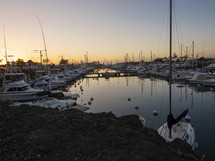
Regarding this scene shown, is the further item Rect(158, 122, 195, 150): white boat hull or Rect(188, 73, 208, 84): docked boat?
Rect(188, 73, 208, 84): docked boat

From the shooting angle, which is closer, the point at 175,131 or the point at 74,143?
the point at 74,143

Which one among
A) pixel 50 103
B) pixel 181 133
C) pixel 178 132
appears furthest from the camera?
pixel 50 103

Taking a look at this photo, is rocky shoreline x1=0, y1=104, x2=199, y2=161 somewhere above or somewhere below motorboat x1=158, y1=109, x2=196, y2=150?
above

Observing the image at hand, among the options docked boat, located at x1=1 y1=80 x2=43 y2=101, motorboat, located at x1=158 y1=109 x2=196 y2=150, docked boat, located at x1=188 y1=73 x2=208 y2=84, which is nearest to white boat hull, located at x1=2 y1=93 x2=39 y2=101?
docked boat, located at x1=1 y1=80 x2=43 y2=101

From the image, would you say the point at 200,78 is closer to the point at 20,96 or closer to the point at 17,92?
the point at 20,96

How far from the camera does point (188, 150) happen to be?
861 cm

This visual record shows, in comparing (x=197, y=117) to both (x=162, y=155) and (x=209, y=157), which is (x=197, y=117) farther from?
(x=162, y=155)

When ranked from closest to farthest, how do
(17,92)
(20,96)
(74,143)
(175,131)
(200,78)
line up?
1. (74,143)
2. (175,131)
3. (17,92)
4. (20,96)
5. (200,78)

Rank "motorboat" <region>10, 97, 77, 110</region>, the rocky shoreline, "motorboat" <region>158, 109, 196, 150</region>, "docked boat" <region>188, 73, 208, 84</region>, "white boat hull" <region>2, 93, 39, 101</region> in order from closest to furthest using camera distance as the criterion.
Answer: the rocky shoreline → "motorboat" <region>158, 109, 196, 150</region> → "motorboat" <region>10, 97, 77, 110</region> → "white boat hull" <region>2, 93, 39, 101</region> → "docked boat" <region>188, 73, 208, 84</region>

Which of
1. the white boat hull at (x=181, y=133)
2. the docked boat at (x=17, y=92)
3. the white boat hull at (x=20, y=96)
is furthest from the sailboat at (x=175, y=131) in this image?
the white boat hull at (x=20, y=96)

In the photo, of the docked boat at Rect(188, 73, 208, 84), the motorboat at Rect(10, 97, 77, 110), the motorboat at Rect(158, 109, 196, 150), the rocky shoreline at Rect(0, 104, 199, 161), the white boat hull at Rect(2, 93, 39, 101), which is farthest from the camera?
the docked boat at Rect(188, 73, 208, 84)

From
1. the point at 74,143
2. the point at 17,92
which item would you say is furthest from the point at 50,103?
the point at 74,143

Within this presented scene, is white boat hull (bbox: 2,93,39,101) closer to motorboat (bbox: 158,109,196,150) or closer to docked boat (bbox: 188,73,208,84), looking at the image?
motorboat (bbox: 158,109,196,150)

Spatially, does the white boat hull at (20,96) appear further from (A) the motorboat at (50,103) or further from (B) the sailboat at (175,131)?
(B) the sailboat at (175,131)
